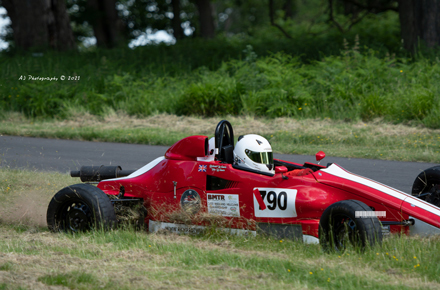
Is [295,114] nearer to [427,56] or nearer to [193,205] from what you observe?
[427,56]

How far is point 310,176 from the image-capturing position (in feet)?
18.5

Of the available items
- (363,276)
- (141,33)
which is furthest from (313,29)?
(363,276)

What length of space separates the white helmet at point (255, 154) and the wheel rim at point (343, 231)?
108cm

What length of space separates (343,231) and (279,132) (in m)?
8.18

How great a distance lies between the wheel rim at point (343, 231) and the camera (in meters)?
4.92

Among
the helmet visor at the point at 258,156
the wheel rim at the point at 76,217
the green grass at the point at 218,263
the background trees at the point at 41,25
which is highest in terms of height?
the background trees at the point at 41,25

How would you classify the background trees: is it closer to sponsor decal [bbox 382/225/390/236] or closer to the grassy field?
the grassy field

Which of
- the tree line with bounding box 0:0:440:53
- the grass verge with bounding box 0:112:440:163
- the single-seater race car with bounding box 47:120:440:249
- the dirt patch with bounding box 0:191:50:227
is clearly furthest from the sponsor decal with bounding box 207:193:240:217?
the tree line with bounding box 0:0:440:53

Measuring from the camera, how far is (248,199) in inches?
227

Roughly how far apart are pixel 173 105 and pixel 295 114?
4.19 meters

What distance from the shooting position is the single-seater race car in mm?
5113

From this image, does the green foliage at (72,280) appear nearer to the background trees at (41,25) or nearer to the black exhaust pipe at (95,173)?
the black exhaust pipe at (95,173)

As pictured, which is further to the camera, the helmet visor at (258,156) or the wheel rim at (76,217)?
the wheel rim at (76,217)

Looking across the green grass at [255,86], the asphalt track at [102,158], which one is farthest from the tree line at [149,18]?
the asphalt track at [102,158]
